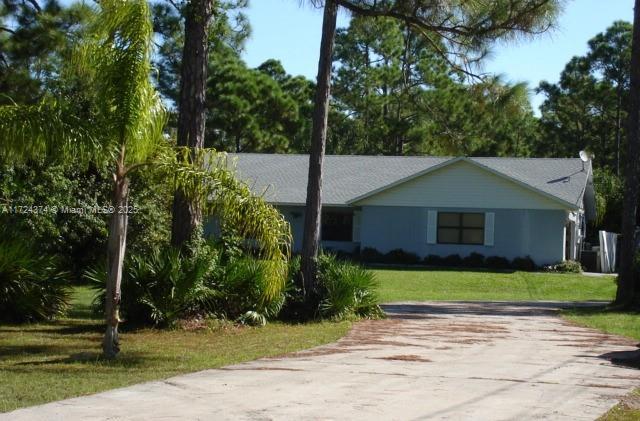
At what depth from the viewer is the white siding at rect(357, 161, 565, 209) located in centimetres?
3356

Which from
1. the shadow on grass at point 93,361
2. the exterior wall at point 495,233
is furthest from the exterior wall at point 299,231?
the shadow on grass at point 93,361

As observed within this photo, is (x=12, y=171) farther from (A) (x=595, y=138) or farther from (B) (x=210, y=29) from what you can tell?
(A) (x=595, y=138)

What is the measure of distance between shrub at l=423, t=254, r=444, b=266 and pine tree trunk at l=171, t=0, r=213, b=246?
19608 millimetres

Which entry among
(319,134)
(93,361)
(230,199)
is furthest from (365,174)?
(93,361)

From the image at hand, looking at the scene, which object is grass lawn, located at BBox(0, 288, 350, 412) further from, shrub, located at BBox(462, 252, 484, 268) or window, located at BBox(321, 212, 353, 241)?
window, located at BBox(321, 212, 353, 241)

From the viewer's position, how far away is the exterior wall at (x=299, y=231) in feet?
118

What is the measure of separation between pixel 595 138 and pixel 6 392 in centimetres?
5285

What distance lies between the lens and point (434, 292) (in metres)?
26.2

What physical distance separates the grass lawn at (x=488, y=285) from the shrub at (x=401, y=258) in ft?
8.06

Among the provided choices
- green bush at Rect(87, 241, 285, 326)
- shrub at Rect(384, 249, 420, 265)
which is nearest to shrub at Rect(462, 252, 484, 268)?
shrub at Rect(384, 249, 420, 265)

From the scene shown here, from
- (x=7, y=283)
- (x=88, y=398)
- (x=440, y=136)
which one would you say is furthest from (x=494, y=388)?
(x=440, y=136)

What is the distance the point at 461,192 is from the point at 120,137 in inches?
961

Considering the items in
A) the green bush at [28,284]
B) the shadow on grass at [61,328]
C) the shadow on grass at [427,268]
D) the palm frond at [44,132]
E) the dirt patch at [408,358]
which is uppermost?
the palm frond at [44,132]

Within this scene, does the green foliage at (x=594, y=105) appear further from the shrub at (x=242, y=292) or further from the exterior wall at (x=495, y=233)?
the shrub at (x=242, y=292)
